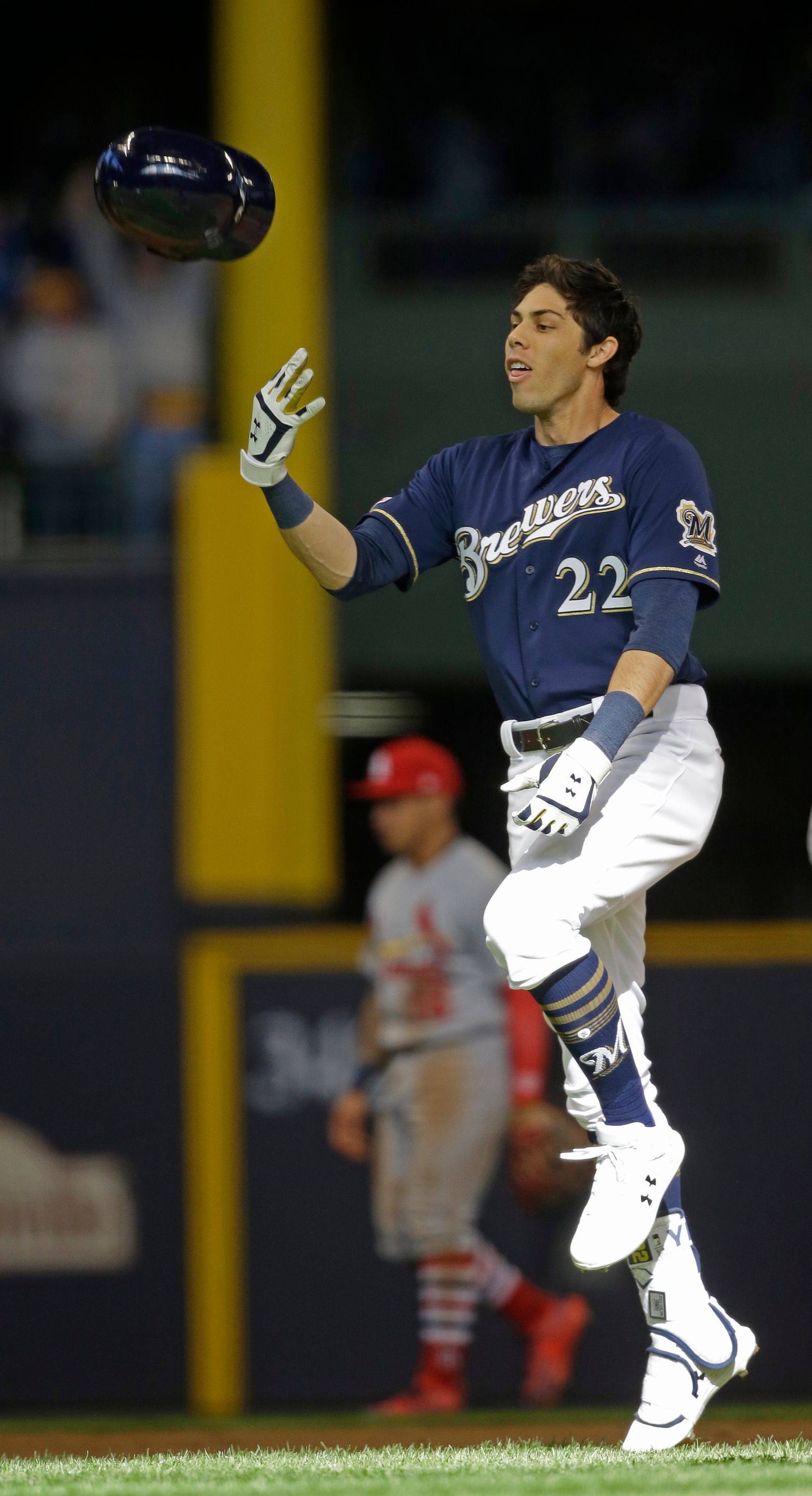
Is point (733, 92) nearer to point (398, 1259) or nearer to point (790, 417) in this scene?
point (790, 417)

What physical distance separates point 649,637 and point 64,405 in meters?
6.16

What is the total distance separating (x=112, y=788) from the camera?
7.90 meters

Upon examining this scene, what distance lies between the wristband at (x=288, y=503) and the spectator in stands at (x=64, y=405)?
5291 millimetres

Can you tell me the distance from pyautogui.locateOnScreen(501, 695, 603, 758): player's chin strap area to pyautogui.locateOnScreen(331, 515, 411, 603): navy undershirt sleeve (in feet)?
1.28

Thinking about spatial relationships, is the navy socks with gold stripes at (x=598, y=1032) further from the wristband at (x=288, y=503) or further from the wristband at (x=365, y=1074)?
the wristband at (x=365, y=1074)

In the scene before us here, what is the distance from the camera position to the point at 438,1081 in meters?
7.13

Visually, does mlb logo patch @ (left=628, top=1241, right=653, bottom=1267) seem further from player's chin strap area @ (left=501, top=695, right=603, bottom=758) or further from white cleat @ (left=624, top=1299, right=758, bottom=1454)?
player's chin strap area @ (left=501, top=695, right=603, bottom=758)

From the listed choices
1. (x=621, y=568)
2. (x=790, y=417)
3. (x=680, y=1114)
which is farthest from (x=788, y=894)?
(x=621, y=568)

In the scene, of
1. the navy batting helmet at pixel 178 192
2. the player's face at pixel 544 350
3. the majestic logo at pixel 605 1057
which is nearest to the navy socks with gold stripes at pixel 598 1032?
the majestic logo at pixel 605 1057

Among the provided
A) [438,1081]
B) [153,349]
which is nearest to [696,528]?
[438,1081]

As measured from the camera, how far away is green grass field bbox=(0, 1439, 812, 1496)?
3.24m

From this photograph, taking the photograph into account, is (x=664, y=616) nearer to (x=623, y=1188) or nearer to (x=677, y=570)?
(x=677, y=570)

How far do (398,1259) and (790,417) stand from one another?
5.31m

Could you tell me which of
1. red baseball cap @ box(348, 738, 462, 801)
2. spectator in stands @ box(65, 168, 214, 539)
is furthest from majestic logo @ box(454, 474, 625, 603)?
spectator in stands @ box(65, 168, 214, 539)
